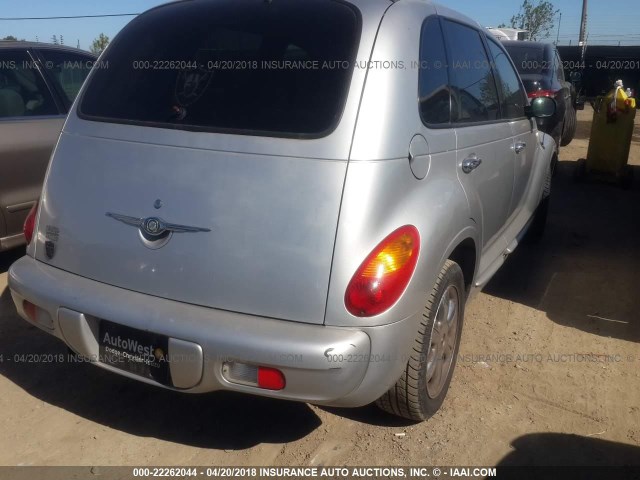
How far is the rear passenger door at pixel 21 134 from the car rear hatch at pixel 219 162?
6.09 feet

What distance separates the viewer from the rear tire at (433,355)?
2.62 meters

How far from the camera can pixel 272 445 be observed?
2.81 m

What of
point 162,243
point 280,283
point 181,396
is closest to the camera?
point 280,283

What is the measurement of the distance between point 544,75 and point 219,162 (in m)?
7.22

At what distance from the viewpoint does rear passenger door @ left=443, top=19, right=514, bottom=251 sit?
A: 3.04 m

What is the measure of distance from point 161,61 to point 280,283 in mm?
1275

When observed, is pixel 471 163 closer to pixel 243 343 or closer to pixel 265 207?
pixel 265 207

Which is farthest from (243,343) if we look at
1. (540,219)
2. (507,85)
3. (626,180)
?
(626,180)

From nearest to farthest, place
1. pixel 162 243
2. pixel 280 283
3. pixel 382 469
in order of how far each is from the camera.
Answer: pixel 280 283
pixel 162 243
pixel 382 469

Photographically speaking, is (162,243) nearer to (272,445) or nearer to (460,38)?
(272,445)

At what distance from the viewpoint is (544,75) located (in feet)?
27.9

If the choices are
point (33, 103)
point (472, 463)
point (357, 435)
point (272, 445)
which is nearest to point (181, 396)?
point (272, 445)

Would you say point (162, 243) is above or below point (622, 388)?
above

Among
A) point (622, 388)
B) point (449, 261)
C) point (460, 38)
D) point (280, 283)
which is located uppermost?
point (460, 38)
